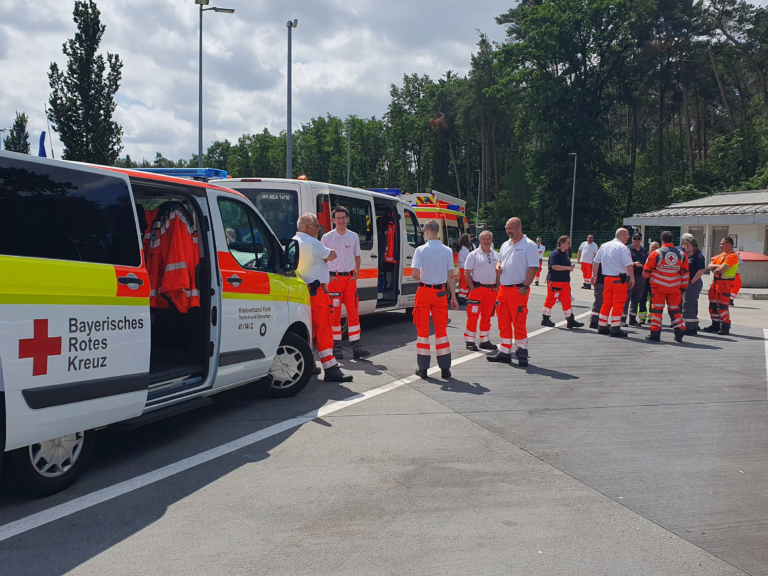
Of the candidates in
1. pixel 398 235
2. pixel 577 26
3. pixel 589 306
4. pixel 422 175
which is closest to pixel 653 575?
pixel 398 235

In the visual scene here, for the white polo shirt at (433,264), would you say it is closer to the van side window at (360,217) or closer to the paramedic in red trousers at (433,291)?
the paramedic in red trousers at (433,291)

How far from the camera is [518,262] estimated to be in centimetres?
888

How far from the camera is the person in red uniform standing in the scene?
11.6m

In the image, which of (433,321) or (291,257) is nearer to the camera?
(291,257)

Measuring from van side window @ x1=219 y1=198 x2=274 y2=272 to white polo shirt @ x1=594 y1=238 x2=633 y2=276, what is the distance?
→ 7.11 m

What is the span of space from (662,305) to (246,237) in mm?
8156

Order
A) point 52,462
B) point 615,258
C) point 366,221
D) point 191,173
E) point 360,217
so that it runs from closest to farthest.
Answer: point 52,462, point 191,173, point 360,217, point 366,221, point 615,258

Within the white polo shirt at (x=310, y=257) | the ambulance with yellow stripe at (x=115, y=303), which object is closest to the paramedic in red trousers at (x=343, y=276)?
the white polo shirt at (x=310, y=257)

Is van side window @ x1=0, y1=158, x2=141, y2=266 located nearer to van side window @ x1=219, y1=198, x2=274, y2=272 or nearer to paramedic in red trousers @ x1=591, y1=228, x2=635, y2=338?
van side window @ x1=219, y1=198, x2=274, y2=272

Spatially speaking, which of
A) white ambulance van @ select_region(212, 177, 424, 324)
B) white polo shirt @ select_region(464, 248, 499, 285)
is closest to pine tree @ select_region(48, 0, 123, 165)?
white ambulance van @ select_region(212, 177, 424, 324)

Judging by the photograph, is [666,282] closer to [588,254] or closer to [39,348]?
[588,254]

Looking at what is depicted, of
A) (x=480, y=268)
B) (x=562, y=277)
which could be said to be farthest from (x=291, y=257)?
(x=562, y=277)

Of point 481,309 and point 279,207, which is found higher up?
point 279,207

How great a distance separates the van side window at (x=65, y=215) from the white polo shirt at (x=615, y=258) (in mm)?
8913
